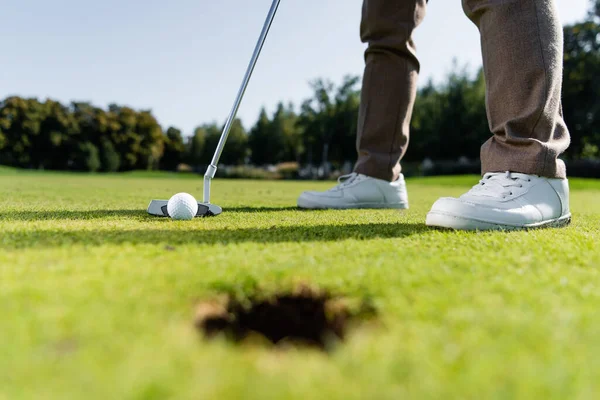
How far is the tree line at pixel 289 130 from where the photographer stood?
32250mm

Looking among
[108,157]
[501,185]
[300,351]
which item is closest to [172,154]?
[108,157]

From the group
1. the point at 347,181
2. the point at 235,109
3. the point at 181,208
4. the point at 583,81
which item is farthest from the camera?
the point at 583,81

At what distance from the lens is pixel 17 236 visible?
174 centimetres

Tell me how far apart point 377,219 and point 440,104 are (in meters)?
41.8

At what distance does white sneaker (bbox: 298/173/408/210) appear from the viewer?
3562mm

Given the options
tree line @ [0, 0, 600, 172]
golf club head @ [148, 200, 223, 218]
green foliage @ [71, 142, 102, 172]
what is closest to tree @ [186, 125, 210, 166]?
tree line @ [0, 0, 600, 172]

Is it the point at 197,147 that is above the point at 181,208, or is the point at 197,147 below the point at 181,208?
above

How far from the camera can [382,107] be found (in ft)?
11.7

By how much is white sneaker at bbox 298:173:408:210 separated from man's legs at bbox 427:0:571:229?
1.31m

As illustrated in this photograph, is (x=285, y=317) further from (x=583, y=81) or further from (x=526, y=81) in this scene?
(x=583, y=81)

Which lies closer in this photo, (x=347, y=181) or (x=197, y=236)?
(x=197, y=236)

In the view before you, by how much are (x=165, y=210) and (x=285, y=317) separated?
1.76 m

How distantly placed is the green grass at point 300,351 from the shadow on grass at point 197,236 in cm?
2

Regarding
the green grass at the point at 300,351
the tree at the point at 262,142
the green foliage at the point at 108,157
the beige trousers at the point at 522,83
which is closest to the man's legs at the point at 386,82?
the beige trousers at the point at 522,83
